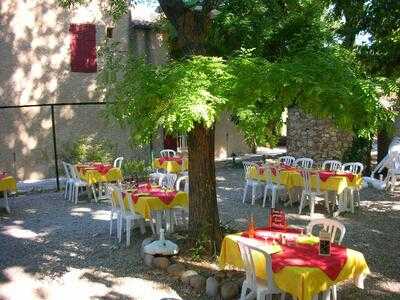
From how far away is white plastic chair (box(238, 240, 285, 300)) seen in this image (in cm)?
→ 439

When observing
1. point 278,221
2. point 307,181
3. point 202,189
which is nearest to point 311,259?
point 278,221

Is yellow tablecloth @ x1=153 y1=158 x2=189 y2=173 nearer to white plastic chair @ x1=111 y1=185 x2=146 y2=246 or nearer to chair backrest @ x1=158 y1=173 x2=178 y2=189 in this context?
chair backrest @ x1=158 y1=173 x2=178 y2=189

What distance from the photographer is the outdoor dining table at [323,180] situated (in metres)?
9.37

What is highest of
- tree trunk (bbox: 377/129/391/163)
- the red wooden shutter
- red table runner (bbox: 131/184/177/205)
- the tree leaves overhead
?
the red wooden shutter

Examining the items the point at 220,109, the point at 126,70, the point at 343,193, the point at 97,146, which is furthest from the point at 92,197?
the point at 220,109

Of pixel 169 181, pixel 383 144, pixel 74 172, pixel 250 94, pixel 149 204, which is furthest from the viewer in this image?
pixel 383 144

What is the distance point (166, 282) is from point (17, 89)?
10.1m

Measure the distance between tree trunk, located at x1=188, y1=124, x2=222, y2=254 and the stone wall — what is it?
8655 millimetres

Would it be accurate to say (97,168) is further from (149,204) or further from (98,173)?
(149,204)

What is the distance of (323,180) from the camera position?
9.49 metres

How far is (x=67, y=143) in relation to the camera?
14.7 m

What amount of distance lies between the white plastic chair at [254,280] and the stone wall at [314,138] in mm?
10259

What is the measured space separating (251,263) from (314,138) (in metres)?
11.4

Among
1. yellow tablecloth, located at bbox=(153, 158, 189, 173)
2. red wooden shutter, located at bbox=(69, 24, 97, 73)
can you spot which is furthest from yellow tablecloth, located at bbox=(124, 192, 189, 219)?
red wooden shutter, located at bbox=(69, 24, 97, 73)
